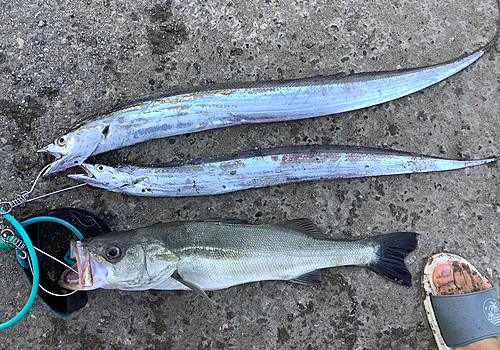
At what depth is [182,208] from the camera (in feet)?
10.9

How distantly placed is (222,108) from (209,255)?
1500mm

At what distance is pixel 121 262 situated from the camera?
2.54 m

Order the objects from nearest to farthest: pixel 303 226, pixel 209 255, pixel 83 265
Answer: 1. pixel 83 265
2. pixel 209 255
3. pixel 303 226

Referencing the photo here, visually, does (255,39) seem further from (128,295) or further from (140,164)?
(128,295)

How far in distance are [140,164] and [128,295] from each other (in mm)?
1429

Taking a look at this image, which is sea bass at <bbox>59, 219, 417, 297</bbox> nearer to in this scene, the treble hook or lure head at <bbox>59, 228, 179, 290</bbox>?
lure head at <bbox>59, 228, 179, 290</bbox>

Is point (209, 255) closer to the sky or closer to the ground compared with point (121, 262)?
closer to the sky

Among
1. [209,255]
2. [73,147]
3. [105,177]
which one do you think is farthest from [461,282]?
[73,147]

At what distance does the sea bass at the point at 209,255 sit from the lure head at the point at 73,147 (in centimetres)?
99

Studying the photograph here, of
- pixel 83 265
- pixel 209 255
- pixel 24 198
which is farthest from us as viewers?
pixel 24 198

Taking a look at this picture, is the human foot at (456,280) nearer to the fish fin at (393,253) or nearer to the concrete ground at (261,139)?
the concrete ground at (261,139)

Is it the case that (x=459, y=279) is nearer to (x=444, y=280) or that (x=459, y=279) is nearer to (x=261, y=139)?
(x=444, y=280)

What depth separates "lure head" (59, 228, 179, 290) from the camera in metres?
2.48

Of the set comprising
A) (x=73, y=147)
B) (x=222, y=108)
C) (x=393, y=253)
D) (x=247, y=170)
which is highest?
(x=222, y=108)
